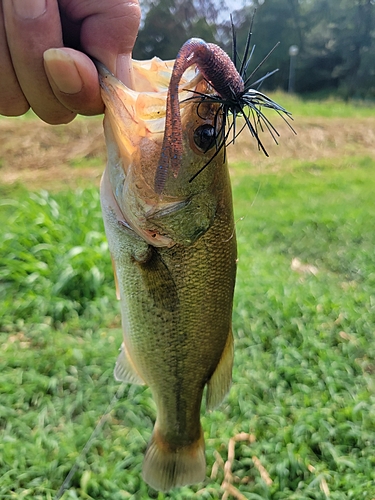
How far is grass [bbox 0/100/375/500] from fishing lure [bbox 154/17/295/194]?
90 centimetres

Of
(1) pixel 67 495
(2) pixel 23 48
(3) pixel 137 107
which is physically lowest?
(1) pixel 67 495

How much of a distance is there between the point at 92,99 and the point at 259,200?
6.75 m

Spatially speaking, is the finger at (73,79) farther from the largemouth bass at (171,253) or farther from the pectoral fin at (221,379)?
the pectoral fin at (221,379)

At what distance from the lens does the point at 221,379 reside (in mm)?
1657

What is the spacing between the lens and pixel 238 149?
35.7ft

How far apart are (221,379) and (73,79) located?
1.13m

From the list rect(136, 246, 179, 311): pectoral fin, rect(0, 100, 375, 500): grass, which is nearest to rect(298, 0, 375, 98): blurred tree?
rect(0, 100, 375, 500): grass

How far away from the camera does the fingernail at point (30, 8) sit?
3.34ft

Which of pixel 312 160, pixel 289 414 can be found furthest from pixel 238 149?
pixel 289 414

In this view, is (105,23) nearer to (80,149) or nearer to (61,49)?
(61,49)

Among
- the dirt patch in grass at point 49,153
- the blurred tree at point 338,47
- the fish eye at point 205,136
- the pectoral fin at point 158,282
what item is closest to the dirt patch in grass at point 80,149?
the dirt patch in grass at point 49,153

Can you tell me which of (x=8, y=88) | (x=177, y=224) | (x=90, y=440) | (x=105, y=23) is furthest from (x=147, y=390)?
(x=105, y=23)

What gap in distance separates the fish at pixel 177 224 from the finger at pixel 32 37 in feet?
0.46

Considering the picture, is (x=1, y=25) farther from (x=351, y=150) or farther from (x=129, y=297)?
(x=351, y=150)
